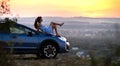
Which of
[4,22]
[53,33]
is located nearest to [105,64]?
[4,22]

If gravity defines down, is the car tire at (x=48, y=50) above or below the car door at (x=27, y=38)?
below

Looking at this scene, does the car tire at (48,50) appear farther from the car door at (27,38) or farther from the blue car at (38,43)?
the car door at (27,38)

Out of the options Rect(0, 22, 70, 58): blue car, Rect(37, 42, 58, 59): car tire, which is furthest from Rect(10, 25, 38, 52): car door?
Rect(37, 42, 58, 59): car tire

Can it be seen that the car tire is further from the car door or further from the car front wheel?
the car door

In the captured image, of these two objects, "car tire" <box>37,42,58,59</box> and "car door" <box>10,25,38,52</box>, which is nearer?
"car door" <box>10,25,38,52</box>

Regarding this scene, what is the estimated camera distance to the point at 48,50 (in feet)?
64.1

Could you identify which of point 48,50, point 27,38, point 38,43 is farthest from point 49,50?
point 27,38

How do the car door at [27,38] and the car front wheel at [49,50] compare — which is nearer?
the car door at [27,38]

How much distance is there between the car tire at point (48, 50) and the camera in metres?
19.4

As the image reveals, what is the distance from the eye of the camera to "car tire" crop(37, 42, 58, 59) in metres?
19.4

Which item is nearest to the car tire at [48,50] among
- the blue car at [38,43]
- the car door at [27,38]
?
the blue car at [38,43]

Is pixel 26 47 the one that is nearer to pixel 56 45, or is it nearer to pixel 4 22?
pixel 56 45

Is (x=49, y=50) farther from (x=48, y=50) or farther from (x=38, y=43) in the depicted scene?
(x=38, y=43)

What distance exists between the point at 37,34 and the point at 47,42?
526 millimetres
